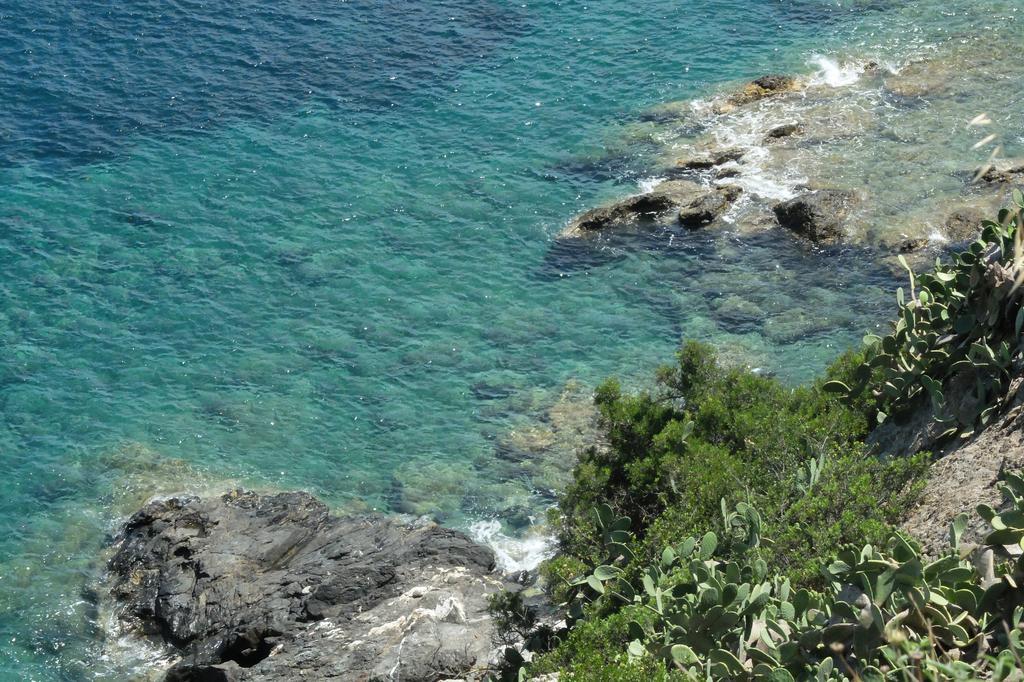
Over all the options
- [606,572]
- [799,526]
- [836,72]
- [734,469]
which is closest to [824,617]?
[799,526]

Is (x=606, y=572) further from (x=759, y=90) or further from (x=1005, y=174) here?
(x=759, y=90)

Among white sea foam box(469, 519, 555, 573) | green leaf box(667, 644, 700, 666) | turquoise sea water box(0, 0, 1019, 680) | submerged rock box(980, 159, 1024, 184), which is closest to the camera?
green leaf box(667, 644, 700, 666)

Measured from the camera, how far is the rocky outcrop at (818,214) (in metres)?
34.1

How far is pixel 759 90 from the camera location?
141ft

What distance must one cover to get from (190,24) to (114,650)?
34.2m

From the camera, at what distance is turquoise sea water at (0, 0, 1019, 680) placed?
92.5 feet

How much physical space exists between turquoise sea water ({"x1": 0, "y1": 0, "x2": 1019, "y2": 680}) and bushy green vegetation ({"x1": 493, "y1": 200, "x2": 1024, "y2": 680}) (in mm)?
6971

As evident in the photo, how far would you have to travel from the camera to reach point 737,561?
52.7ft

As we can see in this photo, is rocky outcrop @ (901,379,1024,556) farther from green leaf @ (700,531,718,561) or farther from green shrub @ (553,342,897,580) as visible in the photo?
green leaf @ (700,531,718,561)

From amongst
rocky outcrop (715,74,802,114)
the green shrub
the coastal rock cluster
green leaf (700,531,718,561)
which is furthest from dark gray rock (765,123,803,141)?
green leaf (700,531,718,561)

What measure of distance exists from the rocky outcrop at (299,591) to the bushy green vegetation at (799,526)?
3.65 metres

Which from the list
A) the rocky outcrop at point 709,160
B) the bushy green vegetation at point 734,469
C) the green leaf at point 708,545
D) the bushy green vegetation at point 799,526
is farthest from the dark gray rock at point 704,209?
the green leaf at point 708,545

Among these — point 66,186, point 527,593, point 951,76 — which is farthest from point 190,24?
point 527,593

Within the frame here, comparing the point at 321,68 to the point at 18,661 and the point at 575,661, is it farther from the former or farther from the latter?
the point at 575,661
